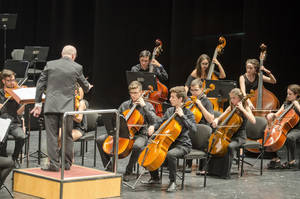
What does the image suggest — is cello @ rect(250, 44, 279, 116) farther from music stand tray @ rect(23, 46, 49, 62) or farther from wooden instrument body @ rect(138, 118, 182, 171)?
music stand tray @ rect(23, 46, 49, 62)

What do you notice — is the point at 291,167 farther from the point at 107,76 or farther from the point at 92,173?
the point at 107,76

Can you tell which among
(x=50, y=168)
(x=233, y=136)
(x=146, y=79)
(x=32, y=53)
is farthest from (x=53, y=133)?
(x=32, y=53)

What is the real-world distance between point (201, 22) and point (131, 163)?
4343mm

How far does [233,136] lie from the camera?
22.4 ft

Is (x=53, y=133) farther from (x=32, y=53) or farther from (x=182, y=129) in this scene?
(x=32, y=53)

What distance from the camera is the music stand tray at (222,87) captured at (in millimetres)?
7113

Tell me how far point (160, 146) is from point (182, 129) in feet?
1.42

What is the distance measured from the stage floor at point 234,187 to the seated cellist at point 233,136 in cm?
13

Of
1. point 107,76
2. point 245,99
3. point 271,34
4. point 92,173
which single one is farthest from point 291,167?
point 107,76

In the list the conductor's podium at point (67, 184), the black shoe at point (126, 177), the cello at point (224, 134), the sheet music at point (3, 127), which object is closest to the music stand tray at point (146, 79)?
the cello at point (224, 134)

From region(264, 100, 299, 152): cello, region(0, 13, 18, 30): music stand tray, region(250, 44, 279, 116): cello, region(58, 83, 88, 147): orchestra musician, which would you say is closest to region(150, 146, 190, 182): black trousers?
region(58, 83, 88, 147): orchestra musician

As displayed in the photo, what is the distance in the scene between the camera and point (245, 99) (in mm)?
6586

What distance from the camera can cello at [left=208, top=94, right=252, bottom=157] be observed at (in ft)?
21.7

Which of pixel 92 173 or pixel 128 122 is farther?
pixel 128 122
